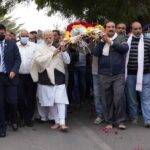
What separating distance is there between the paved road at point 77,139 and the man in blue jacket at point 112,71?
1.11 feet

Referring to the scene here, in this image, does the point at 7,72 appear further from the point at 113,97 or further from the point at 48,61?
the point at 113,97

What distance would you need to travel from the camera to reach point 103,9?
12.3 meters

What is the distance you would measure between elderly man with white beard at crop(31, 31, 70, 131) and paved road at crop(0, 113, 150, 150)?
420 mm

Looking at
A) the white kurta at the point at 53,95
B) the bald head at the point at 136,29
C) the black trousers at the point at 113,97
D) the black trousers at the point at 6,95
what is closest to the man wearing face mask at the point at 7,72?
the black trousers at the point at 6,95

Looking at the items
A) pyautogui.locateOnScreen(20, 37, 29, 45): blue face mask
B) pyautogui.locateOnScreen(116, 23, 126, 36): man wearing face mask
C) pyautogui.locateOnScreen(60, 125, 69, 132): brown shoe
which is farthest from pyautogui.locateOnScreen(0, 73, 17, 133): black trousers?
pyautogui.locateOnScreen(116, 23, 126, 36): man wearing face mask

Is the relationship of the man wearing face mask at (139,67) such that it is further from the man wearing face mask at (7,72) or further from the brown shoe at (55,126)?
the man wearing face mask at (7,72)

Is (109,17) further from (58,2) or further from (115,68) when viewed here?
(115,68)

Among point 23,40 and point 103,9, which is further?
point 103,9

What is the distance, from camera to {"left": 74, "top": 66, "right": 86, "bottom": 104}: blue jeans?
1361cm

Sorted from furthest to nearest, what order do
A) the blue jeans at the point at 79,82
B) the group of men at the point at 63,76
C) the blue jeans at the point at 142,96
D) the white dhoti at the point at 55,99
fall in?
the blue jeans at the point at 79,82, the blue jeans at the point at 142,96, the white dhoti at the point at 55,99, the group of men at the point at 63,76

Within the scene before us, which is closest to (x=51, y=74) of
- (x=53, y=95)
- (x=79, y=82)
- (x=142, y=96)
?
(x=53, y=95)

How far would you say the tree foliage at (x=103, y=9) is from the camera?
12.2 metres

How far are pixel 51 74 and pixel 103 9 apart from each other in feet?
6.80

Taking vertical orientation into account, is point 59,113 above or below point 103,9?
below
